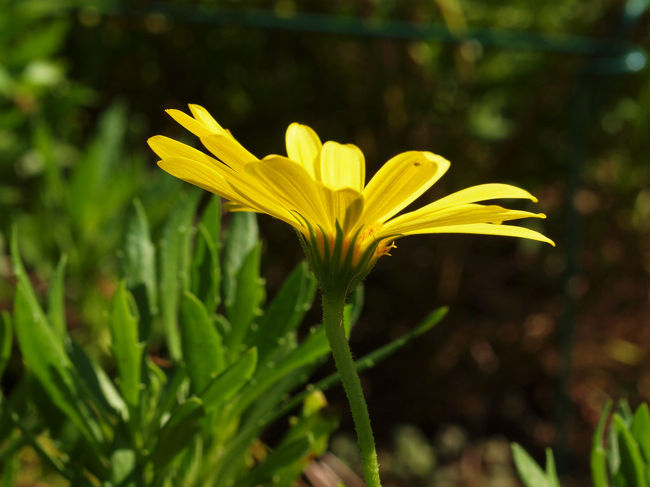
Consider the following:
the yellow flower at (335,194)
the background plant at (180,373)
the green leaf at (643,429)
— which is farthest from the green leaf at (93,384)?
the green leaf at (643,429)

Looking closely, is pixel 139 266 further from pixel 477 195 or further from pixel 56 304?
pixel 477 195

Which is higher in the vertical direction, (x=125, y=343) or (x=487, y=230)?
(x=487, y=230)

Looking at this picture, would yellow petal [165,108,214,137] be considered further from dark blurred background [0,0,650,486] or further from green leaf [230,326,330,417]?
dark blurred background [0,0,650,486]

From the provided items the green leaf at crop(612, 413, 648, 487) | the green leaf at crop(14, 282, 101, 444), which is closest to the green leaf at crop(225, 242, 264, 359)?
the green leaf at crop(14, 282, 101, 444)

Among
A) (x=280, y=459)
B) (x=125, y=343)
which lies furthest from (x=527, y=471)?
(x=125, y=343)

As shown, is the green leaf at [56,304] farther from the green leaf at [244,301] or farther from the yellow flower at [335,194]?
the yellow flower at [335,194]

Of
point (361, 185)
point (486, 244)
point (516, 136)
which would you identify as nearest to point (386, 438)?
point (486, 244)
